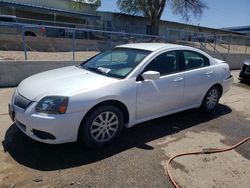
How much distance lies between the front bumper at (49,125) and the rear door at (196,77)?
2.38 metres

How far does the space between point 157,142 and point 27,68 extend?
5146mm

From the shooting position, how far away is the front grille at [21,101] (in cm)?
334

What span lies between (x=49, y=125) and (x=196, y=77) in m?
3.04

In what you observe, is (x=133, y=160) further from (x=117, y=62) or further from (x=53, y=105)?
(x=117, y=62)

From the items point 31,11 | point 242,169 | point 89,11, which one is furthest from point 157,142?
point 89,11

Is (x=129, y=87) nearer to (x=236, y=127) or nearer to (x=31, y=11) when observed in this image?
(x=236, y=127)

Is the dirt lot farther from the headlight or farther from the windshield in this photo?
the windshield

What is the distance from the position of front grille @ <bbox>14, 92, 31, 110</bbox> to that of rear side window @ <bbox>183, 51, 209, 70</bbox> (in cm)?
299

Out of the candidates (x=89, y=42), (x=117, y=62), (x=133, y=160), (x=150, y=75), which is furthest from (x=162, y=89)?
(x=89, y=42)

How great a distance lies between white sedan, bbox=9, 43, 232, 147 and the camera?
128 inches

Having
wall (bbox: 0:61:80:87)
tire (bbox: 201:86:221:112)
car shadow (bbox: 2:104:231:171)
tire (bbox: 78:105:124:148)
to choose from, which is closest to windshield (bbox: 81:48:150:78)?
tire (bbox: 78:105:124:148)

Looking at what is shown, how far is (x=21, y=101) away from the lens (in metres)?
3.44

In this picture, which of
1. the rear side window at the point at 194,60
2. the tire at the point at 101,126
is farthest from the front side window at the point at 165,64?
the tire at the point at 101,126

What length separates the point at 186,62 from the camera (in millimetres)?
4887
